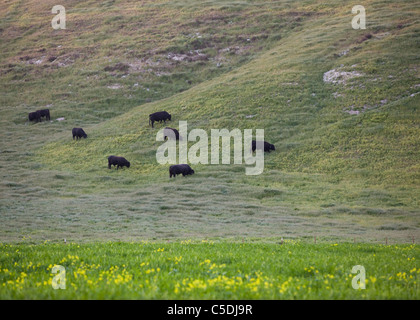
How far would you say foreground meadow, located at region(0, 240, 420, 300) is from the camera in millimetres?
7445

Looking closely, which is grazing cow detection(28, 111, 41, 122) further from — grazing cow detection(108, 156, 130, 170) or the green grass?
grazing cow detection(108, 156, 130, 170)

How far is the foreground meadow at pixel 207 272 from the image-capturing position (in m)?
7.45

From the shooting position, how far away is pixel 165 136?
52.5 m

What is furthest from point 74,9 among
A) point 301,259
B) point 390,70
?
point 301,259

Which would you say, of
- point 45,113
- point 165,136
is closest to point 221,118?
point 165,136

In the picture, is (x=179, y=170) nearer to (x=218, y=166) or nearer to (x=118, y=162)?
(x=218, y=166)

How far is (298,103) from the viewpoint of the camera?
185 ft

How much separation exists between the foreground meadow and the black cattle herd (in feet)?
89.8

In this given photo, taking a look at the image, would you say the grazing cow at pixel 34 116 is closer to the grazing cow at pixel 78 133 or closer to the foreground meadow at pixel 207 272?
the grazing cow at pixel 78 133

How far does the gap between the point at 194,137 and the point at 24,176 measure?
72.9 ft

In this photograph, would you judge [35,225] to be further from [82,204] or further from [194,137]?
[194,137]

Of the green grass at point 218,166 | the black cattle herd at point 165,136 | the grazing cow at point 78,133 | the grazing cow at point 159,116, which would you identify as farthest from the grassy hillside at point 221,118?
the grazing cow at point 159,116

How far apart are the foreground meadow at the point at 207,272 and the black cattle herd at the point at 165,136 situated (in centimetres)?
2736

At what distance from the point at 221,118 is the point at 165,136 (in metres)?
9.02
